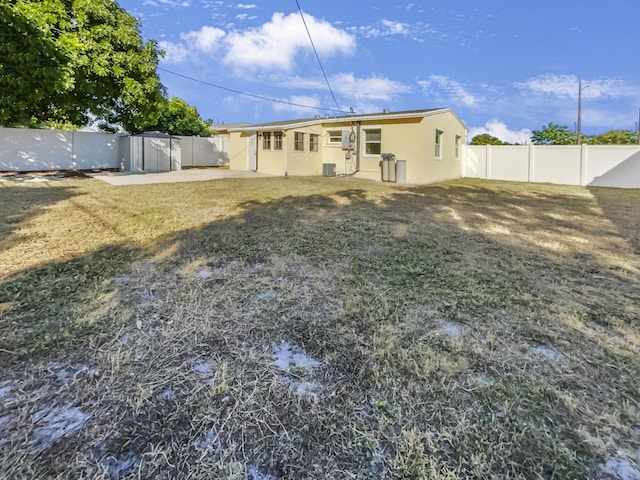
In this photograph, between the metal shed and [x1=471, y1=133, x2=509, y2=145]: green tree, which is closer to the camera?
the metal shed

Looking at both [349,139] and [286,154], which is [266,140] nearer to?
[286,154]


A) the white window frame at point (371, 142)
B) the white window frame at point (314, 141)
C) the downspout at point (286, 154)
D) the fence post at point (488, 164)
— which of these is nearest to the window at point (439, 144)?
the white window frame at point (371, 142)

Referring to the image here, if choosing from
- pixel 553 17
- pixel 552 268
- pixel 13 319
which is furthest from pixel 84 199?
pixel 553 17

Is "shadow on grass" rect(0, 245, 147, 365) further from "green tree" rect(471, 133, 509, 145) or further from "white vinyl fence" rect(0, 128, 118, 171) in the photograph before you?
"green tree" rect(471, 133, 509, 145)

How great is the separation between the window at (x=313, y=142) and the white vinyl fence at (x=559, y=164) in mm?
7598

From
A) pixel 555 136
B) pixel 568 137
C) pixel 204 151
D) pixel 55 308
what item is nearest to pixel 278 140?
pixel 204 151

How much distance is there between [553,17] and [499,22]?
2.48 metres

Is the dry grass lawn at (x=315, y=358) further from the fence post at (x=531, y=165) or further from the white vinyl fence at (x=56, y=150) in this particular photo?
the white vinyl fence at (x=56, y=150)

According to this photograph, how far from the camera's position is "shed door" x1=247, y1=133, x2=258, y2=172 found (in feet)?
57.4

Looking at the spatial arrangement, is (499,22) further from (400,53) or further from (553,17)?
(400,53)

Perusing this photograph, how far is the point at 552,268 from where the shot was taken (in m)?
3.93

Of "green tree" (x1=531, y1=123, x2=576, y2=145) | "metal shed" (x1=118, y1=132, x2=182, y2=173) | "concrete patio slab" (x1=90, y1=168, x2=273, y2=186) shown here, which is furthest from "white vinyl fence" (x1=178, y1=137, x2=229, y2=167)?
"green tree" (x1=531, y1=123, x2=576, y2=145)

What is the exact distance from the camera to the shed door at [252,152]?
17500 mm

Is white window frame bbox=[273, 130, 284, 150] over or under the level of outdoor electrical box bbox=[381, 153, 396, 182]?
over
